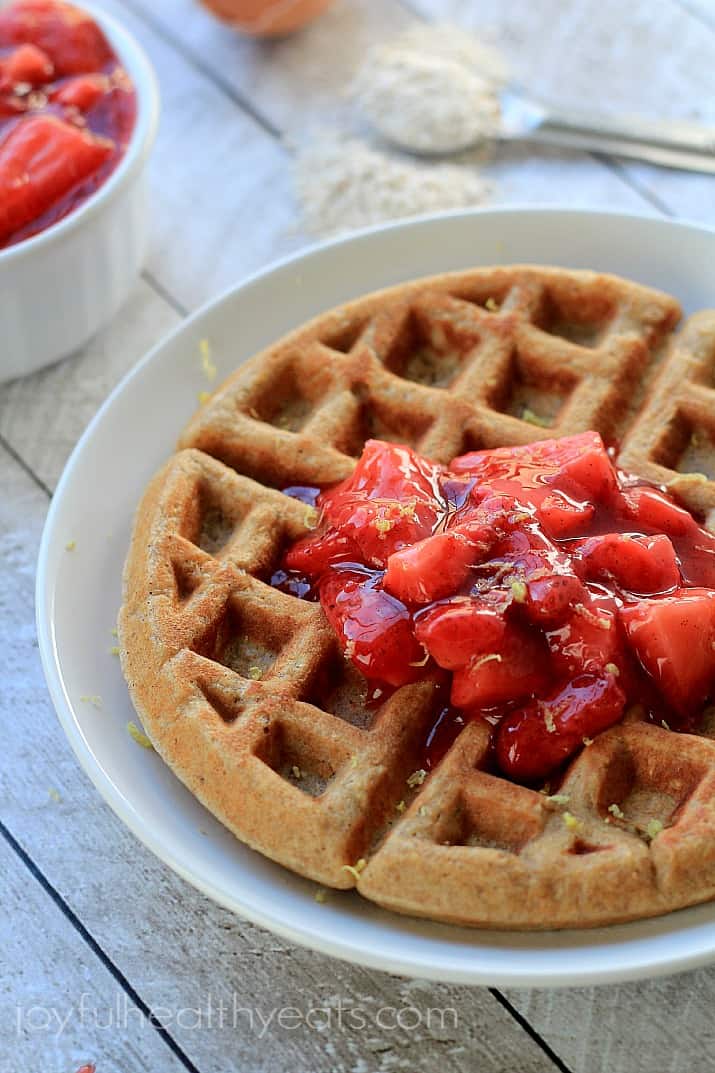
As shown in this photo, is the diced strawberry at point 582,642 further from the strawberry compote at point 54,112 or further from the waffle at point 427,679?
the strawberry compote at point 54,112

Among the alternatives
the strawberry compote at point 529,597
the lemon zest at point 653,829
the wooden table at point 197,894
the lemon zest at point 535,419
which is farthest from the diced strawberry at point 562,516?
the wooden table at point 197,894

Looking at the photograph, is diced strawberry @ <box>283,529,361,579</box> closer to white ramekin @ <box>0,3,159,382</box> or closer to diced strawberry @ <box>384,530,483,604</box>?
diced strawberry @ <box>384,530,483,604</box>

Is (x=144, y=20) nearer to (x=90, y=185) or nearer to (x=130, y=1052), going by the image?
(x=90, y=185)

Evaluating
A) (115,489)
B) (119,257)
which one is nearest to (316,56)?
(119,257)

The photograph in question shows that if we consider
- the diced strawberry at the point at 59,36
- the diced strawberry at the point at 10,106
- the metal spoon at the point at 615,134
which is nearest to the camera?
the diced strawberry at the point at 10,106

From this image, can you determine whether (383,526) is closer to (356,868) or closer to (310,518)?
(310,518)

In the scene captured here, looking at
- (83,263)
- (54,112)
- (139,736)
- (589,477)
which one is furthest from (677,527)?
(54,112)
